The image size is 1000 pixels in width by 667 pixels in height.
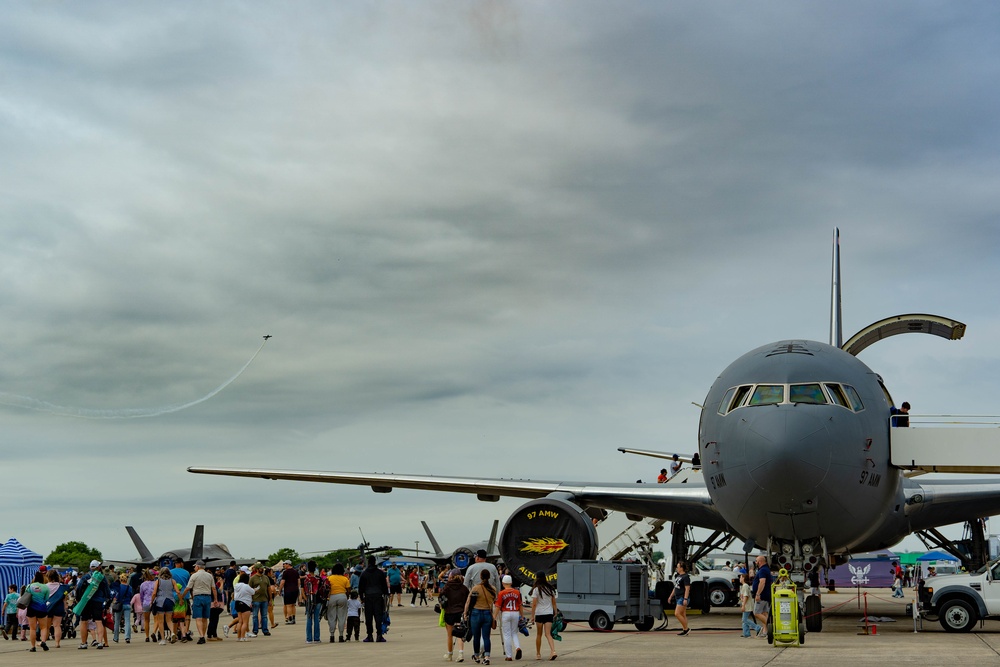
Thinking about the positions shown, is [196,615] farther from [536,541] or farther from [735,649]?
[735,649]

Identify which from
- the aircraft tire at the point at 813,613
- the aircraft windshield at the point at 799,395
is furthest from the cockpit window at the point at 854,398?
the aircraft tire at the point at 813,613

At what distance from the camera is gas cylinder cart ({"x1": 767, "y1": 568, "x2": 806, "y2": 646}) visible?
16.0 m

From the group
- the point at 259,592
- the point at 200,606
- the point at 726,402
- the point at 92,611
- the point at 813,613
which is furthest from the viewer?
the point at 259,592

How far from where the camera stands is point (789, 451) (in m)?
15.9

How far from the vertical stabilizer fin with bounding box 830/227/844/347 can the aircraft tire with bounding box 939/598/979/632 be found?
35.8ft

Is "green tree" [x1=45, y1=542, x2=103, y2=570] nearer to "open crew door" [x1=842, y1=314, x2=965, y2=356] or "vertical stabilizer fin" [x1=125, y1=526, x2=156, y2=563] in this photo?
"vertical stabilizer fin" [x1=125, y1=526, x2=156, y2=563]

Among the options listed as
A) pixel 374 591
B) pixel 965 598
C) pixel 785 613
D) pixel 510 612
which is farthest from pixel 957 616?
pixel 374 591

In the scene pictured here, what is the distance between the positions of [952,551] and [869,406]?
9632 millimetres

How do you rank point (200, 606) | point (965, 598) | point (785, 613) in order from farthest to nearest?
point (200, 606)
point (965, 598)
point (785, 613)

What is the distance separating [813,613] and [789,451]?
4335 mm

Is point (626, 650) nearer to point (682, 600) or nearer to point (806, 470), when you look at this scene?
point (806, 470)

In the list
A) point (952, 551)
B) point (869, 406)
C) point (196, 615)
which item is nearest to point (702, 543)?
point (952, 551)

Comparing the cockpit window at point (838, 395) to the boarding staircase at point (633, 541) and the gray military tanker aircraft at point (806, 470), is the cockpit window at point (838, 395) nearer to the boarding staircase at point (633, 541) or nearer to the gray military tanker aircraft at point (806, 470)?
the gray military tanker aircraft at point (806, 470)

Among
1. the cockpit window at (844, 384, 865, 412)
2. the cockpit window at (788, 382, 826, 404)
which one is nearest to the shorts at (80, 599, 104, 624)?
the cockpit window at (788, 382, 826, 404)
